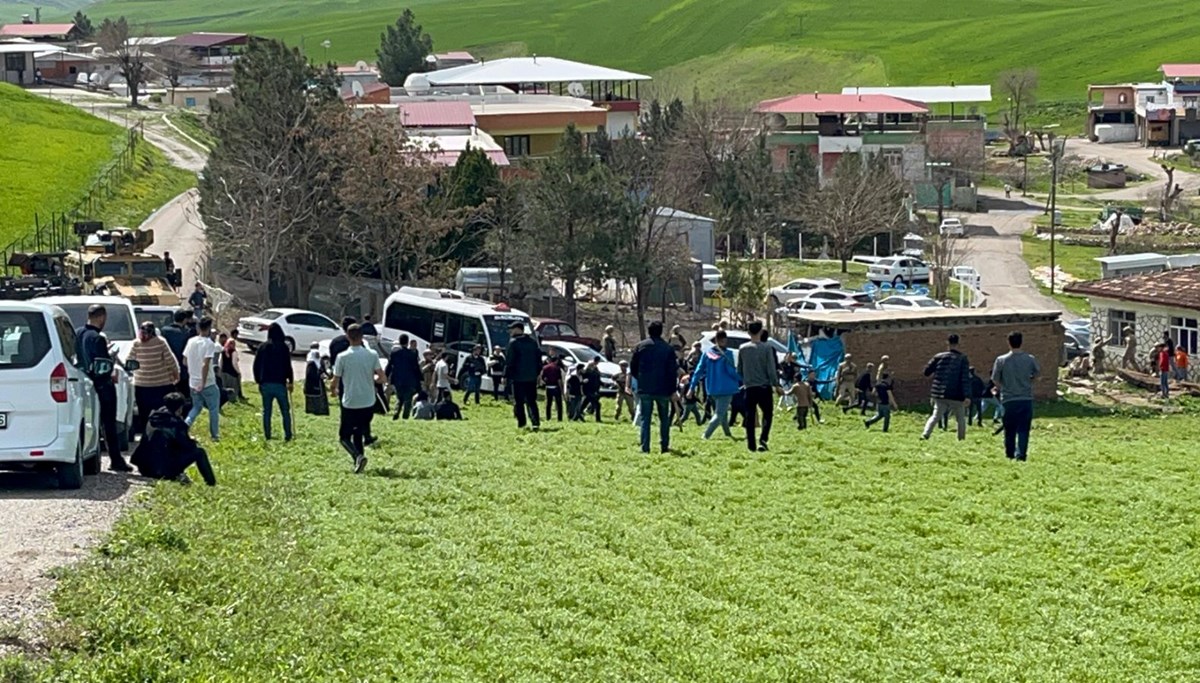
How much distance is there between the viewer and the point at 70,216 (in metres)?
64.9

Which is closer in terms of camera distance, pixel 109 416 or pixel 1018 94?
pixel 109 416

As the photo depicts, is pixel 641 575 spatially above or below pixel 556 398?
above

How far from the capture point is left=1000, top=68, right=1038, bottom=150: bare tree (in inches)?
5330

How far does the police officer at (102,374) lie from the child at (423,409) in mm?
9506

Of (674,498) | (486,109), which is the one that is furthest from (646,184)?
(674,498)

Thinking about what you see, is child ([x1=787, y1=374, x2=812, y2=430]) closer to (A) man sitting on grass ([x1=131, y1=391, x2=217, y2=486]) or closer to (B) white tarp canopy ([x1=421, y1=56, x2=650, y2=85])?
(A) man sitting on grass ([x1=131, y1=391, x2=217, y2=486])

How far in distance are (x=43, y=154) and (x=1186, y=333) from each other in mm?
55449

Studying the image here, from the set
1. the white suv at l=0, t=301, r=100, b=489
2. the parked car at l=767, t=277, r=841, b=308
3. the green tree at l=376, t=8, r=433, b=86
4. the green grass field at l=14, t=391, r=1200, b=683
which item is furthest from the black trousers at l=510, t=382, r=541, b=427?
the green tree at l=376, t=8, r=433, b=86

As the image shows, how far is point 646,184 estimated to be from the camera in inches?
2549

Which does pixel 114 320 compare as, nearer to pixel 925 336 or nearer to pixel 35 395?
pixel 35 395

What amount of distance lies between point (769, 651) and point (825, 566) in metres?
2.42

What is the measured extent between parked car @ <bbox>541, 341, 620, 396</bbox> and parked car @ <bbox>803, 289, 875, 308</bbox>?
15.3 metres

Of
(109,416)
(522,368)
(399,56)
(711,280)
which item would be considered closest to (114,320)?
(522,368)

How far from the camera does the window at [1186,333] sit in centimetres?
4154
